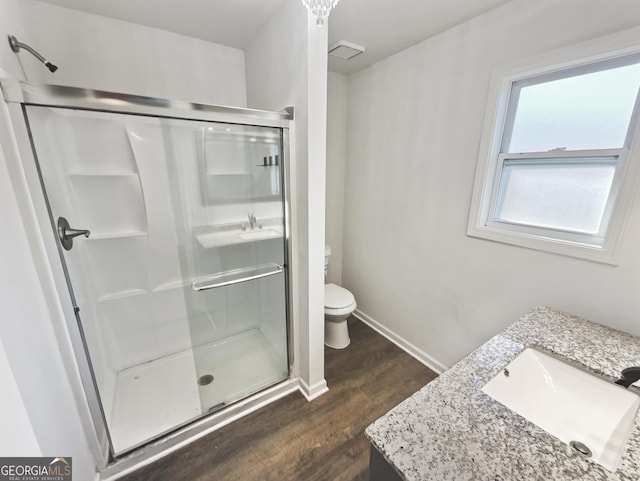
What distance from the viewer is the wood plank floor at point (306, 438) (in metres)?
1.31

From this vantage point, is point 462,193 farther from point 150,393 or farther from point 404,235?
point 150,393

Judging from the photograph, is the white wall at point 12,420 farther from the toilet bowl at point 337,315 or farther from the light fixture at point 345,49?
the light fixture at point 345,49

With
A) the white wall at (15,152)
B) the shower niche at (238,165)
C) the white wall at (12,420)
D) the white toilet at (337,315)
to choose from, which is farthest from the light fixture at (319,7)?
the white toilet at (337,315)

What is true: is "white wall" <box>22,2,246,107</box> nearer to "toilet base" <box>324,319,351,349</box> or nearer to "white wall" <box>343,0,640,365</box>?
"white wall" <box>343,0,640,365</box>

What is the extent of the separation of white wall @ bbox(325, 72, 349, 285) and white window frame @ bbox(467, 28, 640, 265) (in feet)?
4.24

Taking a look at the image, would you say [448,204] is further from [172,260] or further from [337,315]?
[172,260]

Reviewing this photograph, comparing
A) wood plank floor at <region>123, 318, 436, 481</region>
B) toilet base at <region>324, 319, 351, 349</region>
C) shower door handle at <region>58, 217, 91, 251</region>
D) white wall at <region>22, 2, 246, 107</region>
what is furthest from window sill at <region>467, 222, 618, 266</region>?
shower door handle at <region>58, 217, 91, 251</region>

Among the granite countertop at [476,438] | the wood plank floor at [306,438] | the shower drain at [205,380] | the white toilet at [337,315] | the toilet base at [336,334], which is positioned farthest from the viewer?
the toilet base at [336,334]

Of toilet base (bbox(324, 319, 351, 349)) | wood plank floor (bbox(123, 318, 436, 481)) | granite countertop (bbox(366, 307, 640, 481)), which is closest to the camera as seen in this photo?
granite countertop (bbox(366, 307, 640, 481))

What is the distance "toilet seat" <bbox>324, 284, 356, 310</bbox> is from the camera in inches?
83.3

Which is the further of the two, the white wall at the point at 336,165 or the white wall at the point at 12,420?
the white wall at the point at 336,165

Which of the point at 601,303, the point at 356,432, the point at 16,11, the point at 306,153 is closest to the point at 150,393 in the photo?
the point at 356,432

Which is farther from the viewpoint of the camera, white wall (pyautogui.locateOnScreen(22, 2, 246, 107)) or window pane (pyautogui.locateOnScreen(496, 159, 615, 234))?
white wall (pyautogui.locateOnScreen(22, 2, 246, 107))

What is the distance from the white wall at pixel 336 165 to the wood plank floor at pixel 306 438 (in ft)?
3.72
